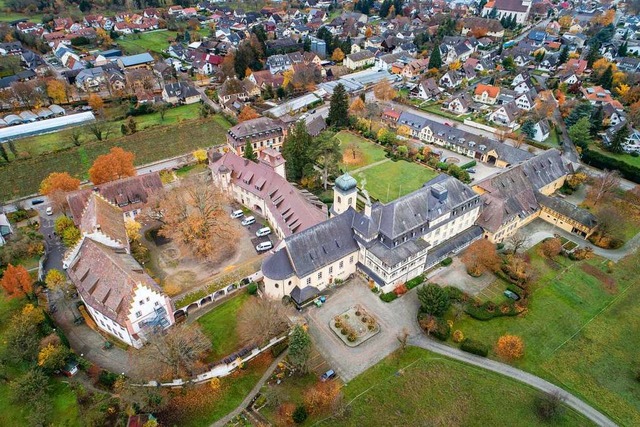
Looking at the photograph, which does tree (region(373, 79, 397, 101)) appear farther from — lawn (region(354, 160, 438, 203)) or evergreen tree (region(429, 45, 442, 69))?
lawn (region(354, 160, 438, 203))

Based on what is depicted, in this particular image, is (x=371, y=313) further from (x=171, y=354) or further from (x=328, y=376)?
(x=171, y=354)

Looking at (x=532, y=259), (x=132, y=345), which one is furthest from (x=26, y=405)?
(x=532, y=259)

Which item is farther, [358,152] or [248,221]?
[358,152]

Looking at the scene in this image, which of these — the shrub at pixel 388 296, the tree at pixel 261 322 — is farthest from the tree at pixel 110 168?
the shrub at pixel 388 296

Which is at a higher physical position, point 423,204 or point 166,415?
point 423,204

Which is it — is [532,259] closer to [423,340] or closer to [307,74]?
[423,340]

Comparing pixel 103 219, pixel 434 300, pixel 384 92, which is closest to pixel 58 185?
pixel 103 219

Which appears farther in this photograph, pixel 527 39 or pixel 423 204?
pixel 527 39
